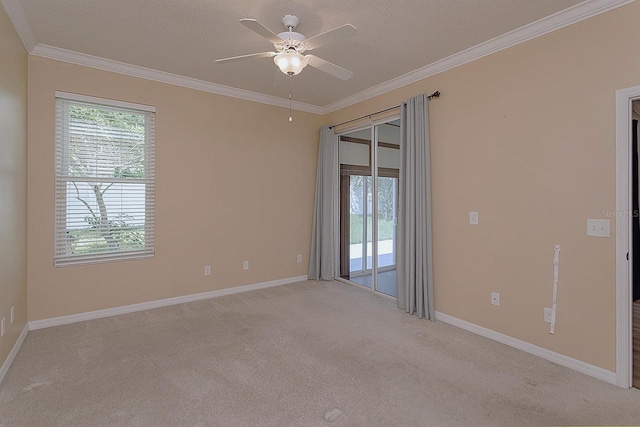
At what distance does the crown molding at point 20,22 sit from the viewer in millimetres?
2448

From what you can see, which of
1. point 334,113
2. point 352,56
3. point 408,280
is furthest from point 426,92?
point 408,280

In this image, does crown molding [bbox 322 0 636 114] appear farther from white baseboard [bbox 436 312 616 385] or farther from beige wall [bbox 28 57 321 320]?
white baseboard [bbox 436 312 616 385]

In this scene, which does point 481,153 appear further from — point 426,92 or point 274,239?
point 274,239

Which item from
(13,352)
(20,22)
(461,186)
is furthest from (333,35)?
(13,352)

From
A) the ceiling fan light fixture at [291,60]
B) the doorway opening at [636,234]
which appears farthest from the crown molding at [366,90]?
the ceiling fan light fixture at [291,60]

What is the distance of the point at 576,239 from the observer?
2.56 m

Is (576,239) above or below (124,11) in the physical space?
below

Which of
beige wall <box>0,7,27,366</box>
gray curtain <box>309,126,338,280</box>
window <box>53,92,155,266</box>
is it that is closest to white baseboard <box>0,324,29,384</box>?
beige wall <box>0,7,27,366</box>

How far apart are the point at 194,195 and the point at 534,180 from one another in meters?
3.79

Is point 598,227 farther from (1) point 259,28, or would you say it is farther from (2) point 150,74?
(2) point 150,74

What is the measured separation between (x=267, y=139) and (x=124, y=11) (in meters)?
2.43

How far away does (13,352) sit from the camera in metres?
2.63

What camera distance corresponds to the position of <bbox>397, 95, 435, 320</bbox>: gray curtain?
11.8 ft

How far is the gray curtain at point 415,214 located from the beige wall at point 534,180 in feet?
0.38
